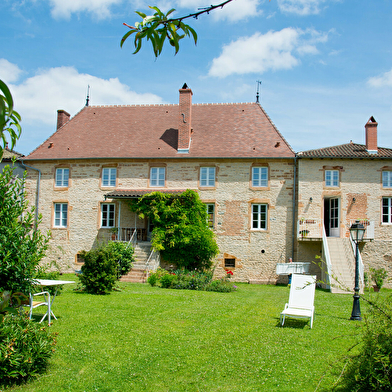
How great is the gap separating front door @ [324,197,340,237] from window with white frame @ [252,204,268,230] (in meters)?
3.22

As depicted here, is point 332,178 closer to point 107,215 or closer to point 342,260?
point 342,260

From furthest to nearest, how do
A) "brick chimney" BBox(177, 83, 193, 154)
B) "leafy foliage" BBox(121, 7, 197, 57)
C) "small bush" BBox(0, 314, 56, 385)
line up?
"brick chimney" BBox(177, 83, 193, 154)
"small bush" BBox(0, 314, 56, 385)
"leafy foliage" BBox(121, 7, 197, 57)

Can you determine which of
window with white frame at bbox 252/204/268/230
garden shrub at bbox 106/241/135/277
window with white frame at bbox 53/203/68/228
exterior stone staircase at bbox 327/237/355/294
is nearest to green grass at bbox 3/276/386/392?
exterior stone staircase at bbox 327/237/355/294

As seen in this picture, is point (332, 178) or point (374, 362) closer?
point (374, 362)

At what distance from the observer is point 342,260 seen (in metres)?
17.1

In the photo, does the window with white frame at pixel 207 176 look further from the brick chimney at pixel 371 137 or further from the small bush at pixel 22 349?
the small bush at pixel 22 349

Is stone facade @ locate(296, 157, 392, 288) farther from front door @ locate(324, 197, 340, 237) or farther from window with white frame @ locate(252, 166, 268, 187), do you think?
window with white frame @ locate(252, 166, 268, 187)

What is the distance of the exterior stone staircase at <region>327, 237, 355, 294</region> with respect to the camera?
15984mm

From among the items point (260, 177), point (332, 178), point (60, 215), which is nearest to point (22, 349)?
point (260, 177)

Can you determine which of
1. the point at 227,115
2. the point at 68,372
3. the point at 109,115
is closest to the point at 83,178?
the point at 109,115

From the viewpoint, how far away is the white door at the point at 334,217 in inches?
749

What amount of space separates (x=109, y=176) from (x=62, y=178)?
264 cm

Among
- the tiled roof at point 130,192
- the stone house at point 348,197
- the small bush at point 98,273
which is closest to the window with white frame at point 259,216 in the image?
the stone house at point 348,197

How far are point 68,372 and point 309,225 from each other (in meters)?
15.3
